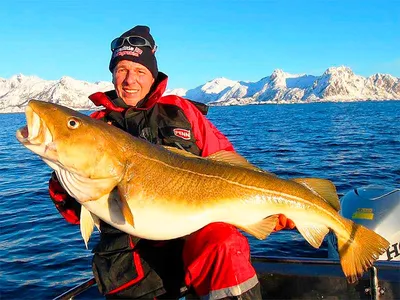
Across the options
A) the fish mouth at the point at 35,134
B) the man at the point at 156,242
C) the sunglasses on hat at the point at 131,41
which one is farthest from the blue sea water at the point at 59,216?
the fish mouth at the point at 35,134

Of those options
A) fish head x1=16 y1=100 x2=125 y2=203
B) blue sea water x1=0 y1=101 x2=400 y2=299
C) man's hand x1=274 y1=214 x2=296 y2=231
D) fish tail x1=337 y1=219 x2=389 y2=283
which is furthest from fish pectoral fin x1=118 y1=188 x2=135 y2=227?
blue sea water x1=0 y1=101 x2=400 y2=299

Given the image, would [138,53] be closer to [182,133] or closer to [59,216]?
[182,133]

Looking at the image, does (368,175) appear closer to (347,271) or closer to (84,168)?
(347,271)

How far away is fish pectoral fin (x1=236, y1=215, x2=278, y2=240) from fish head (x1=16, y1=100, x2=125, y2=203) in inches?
52.1

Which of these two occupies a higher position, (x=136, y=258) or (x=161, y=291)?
(x=136, y=258)

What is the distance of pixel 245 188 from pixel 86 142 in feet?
4.92

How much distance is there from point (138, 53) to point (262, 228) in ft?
8.90

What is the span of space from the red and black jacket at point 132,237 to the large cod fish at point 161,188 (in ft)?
1.86

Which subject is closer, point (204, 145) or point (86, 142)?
point (86, 142)

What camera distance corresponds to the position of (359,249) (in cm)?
388

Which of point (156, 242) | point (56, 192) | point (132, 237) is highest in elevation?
point (56, 192)

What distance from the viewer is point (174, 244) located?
4289mm

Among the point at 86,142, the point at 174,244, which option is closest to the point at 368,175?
the point at 174,244

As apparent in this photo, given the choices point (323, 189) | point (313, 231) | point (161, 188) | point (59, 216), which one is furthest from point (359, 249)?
point (59, 216)
